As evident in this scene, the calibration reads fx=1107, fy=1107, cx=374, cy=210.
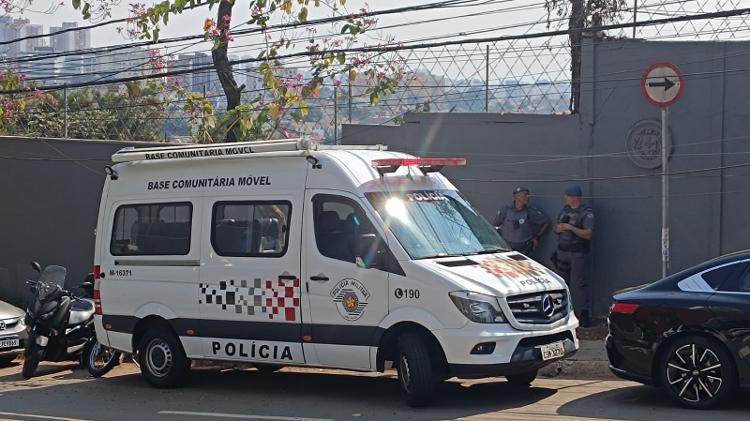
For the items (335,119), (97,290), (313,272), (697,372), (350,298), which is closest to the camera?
(697,372)

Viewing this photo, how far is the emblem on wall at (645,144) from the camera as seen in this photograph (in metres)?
14.3

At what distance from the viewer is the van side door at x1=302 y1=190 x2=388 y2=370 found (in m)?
10.0

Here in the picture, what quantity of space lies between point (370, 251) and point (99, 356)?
15.3 feet

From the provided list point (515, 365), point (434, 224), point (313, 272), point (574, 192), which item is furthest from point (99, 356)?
point (574, 192)

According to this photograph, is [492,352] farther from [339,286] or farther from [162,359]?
[162,359]

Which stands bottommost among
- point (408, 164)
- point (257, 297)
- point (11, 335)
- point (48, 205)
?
point (11, 335)

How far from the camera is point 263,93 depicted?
16172mm

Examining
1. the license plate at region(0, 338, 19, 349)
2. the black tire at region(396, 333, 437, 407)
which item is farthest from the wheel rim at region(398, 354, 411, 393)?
the license plate at region(0, 338, 19, 349)

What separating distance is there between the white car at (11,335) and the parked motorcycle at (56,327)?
1.24 m

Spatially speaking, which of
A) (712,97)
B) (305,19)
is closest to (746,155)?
(712,97)

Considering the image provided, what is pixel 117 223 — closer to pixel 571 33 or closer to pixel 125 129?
pixel 571 33

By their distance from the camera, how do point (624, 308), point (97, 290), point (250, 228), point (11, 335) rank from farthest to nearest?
point (11, 335), point (97, 290), point (250, 228), point (624, 308)

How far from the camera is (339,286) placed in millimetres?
10227

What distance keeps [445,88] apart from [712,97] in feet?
12.0
